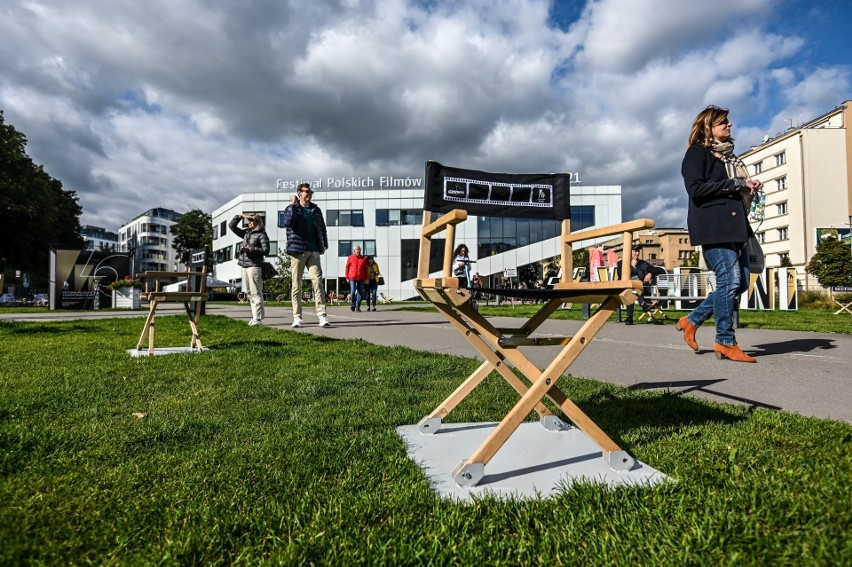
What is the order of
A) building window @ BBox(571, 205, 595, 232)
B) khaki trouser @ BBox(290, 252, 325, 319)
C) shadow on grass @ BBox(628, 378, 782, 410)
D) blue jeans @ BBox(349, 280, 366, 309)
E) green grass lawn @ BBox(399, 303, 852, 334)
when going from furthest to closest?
building window @ BBox(571, 205, 595, 232)
blue jeans @ BBox(349, 280, 366, 309)
khaki trouser @ BBox(290, 252, 325, 319)
green grass lawn @ BBox(399, 303, 852, 334)
shadow on grass @ BBox(628, 378, 782, 410)

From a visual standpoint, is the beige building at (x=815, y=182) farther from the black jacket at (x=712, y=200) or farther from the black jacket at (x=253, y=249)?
the black jacket at (x=712, y=200)

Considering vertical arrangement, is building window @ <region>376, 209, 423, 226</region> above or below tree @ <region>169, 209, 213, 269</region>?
below

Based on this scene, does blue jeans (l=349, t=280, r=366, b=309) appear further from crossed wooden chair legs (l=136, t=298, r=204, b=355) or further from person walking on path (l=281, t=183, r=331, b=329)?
crossed wooden chair legs (l=136, t=298, r=204, b=355)

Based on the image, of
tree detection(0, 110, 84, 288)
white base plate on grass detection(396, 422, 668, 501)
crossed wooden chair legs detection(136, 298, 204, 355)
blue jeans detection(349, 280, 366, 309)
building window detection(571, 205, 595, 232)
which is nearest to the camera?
white base plate on grass detection(396, 422, 668, 501)

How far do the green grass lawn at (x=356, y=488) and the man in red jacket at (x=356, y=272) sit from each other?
11.7 meters

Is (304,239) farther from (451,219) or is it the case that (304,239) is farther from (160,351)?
(451,219)

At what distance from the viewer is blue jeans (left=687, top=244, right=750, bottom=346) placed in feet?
15.9

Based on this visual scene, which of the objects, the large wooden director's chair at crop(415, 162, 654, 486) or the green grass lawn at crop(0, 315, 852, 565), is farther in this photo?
the large wooden director's chair at crop(415, 162, 654, 486)

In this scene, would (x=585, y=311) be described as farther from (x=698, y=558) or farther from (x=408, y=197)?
(x=408, y=197)

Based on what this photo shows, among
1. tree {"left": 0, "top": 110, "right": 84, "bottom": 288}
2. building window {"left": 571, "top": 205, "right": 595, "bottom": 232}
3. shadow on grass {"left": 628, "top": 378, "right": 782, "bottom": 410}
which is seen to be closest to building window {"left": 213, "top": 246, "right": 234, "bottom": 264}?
tree {"left": 0, "top": 110, "right": 84, "bottom": 288}

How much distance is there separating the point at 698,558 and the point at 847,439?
4.97ft

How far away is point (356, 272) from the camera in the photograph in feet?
50.0

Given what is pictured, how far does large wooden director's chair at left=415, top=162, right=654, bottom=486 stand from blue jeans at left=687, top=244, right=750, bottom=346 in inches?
108

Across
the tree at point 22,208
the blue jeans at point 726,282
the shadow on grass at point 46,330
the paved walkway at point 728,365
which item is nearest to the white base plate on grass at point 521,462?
the paved walkway at point 728,365
